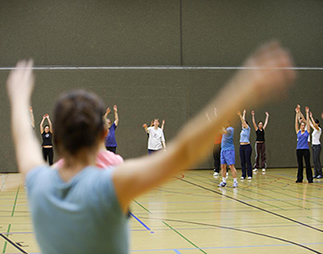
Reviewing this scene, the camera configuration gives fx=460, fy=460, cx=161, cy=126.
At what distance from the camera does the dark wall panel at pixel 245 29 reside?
18484 mm

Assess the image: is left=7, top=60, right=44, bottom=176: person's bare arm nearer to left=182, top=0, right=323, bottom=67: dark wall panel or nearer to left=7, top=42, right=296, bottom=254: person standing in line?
left=7, top=42, right=296, bottom=254: person standing in line

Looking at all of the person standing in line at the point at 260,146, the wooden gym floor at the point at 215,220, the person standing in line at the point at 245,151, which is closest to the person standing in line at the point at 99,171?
the wooden gym floor at the point at 215,220

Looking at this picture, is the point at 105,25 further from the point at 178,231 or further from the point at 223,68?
the point at 178,231

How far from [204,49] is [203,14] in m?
1.40

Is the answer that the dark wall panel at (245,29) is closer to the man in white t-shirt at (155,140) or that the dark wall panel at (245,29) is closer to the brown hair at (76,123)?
the man in white t-shirt at (155,140)

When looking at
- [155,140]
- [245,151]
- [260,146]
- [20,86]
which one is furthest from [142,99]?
[20,86]

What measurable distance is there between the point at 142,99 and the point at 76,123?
16743 millimetres

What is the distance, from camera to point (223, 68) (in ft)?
60.5

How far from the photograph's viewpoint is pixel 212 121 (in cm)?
119

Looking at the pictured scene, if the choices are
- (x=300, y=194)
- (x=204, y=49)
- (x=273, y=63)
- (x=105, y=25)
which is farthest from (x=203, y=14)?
(x=273, y=63)

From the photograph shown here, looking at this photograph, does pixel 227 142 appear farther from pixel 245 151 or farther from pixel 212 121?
pixel 212 121

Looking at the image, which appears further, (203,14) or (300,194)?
(203,14)

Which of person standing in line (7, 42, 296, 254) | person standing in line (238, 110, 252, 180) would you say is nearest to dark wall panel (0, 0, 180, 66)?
person standing in line (238, 110, 252, 180)

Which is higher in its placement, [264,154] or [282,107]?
[282,107]
